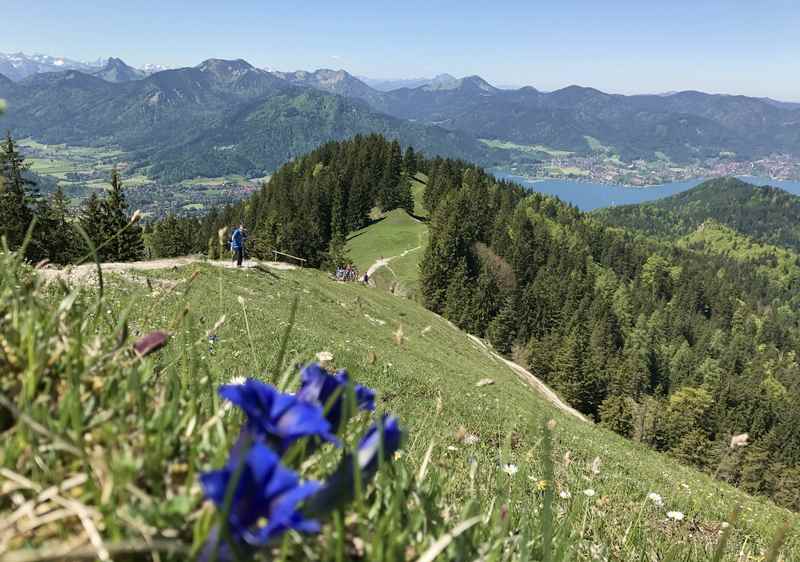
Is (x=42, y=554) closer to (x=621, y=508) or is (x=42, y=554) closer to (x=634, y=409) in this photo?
(x=621, y=508)

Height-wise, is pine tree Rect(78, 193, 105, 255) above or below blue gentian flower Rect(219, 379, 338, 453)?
below

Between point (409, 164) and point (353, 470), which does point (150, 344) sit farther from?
point (409, 164)

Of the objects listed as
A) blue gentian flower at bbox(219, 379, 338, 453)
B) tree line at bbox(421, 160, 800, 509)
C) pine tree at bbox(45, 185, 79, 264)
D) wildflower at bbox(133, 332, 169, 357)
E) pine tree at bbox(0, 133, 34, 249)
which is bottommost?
tree line at bbox(421, 160, 800, 509)

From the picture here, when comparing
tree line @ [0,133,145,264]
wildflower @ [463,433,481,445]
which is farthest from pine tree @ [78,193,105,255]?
wildflower @ [463,433,481,445]

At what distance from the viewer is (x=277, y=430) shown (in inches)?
41.1

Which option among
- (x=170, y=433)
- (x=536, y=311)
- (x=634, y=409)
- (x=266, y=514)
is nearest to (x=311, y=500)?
(x=266, y=514)

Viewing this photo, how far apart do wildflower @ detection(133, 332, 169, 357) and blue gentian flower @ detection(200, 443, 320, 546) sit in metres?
0.97

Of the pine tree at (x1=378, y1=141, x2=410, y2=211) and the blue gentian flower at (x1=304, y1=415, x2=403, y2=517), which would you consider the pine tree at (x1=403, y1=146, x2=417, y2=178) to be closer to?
the pine tree at (x1=378, y1=141, x2=410, y2=211)

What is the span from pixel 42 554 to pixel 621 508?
6938 millimetres

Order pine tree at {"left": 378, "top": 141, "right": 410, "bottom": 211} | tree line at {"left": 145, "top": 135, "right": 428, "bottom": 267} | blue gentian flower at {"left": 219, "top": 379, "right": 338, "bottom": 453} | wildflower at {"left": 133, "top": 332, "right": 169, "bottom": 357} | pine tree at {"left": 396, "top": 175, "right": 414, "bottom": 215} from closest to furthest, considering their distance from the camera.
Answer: blue gentian flower at {"left": 219, "top": 379, "right": 338, "bottom": 453}
wildflower at {"left": 133, "top": 332, "right": 169, "bottom": 357}
tree line at {"left": 145, "top": 135, "right": 428, "bottom": 267}
pine tree at {"left": 378, "top": 141, "right": 410, "bottom": 211}
pine tree at {"left": 396, "top": 175, "right": 414, "bottom": 215}

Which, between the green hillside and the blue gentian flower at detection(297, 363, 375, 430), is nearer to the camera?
the blue gentian flower at detection(297, 363, 375, 430)

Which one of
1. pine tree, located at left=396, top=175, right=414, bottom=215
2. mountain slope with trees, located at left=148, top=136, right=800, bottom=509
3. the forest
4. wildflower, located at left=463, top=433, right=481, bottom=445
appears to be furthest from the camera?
pine tree, located at left=396, top=175, right=414, bottom=215

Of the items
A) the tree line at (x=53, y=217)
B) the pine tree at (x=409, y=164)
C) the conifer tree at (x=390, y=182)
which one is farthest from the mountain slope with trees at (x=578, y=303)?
the tree line at (x=53, y=217)

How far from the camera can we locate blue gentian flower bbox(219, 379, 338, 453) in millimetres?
985
